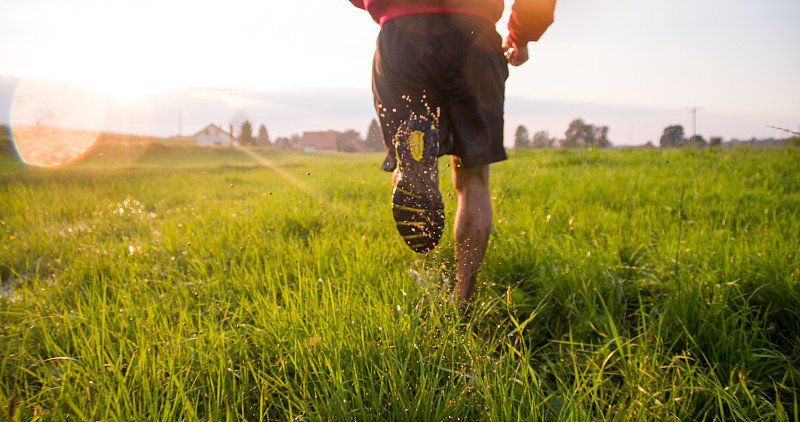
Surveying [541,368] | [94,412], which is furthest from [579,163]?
[94,412]

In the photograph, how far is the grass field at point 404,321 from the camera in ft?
3.77

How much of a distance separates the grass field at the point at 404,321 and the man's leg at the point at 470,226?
86mm

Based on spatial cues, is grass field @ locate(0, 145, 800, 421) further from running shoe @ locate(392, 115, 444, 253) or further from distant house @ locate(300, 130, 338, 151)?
distant house @ locate(300, 130, 338, 151)

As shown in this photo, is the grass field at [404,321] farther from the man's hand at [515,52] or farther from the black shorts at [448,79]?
the man's hand at [515,52]

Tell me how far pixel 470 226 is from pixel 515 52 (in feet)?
3.10

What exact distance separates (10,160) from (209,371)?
13.7 m

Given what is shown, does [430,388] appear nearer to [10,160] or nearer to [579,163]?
[579,163]

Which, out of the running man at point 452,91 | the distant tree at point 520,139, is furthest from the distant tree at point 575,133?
the running man at point 452,91

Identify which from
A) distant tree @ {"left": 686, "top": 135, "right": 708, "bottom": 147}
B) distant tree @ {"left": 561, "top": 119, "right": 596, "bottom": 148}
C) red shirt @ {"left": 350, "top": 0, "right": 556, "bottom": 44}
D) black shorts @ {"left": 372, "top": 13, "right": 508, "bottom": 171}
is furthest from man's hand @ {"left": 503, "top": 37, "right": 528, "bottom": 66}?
distant tree @ {"left": 561, "top": 119, "right": 596, "bottom": 148}

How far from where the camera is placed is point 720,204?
336 cm

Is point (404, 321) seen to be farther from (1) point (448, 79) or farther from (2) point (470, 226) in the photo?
(1) point (448, 79)

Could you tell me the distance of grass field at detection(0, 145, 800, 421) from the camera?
115 centimetres

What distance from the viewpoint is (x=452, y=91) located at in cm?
163

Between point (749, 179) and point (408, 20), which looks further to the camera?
point (749, 179)
